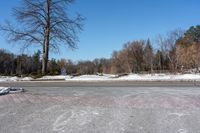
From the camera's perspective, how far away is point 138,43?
112062 millimetres

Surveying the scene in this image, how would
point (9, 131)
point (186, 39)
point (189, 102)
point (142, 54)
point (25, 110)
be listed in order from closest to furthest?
point (9, 131), point (25, 110), point (189, 102), point (186, 39), point (142, 54)

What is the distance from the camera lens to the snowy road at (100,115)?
275 inches

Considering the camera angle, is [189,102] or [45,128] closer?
[45,128]

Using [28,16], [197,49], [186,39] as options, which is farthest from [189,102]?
[186,39]

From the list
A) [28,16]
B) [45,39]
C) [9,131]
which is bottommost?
[9,131]

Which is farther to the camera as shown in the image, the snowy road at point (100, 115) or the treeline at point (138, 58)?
the treeline at point (138, 58)

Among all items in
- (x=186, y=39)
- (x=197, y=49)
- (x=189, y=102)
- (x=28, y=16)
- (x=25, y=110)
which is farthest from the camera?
(x=186, y=39)

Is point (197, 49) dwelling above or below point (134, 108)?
above

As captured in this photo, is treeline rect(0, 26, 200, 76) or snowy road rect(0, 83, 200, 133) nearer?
snowy road rect(0, 83, 200, 133)

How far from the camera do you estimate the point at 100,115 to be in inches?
319

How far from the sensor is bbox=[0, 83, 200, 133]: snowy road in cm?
700

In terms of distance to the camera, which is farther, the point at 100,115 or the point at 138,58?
the point at 138,58

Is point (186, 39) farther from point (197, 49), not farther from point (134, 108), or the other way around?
point (134, 108)

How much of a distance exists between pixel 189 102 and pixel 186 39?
89187 millimetres
